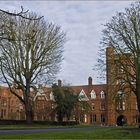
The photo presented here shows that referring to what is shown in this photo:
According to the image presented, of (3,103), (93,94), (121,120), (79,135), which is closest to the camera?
(79,135)

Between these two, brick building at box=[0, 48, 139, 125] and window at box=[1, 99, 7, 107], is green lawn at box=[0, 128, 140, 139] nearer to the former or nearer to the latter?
brick building at box=[0, 48, 139, 125]

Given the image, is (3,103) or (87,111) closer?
(87,111)

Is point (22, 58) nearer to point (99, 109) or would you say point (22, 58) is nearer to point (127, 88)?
point (127, 88)

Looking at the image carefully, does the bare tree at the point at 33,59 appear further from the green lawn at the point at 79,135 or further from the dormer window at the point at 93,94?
the dormer window at the point at 93,94

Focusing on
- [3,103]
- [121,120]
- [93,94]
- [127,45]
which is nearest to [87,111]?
[121,120]

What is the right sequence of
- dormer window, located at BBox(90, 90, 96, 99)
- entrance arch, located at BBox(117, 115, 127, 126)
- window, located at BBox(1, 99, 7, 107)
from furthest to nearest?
1. dormer window, located at BBox(90, 90, 96, 99)
2. window, located at BBox(1, 99, 7, 107)
3. entrance arch, located at BBox(117, 115, 127, 126)

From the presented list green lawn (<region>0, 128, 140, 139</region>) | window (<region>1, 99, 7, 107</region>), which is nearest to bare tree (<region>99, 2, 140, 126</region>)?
green lawn (<region>0, 128, 140, 139</region>)

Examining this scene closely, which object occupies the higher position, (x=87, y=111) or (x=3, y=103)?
(x=3, y=103)

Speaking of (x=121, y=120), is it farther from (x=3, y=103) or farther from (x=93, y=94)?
(x=3, y=103)

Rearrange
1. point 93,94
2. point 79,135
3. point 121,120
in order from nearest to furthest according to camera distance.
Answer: point 79,135, point 121,120, point 93,94

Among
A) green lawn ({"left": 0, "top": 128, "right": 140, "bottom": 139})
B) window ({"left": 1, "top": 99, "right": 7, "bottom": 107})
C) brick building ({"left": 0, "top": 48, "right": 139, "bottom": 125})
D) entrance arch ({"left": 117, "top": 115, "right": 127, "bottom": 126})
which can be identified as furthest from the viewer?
window ({"left": 1, "top": 99, "right": 7, "bottom": 107})

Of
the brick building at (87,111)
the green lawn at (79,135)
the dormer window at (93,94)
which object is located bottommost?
the green lawn at (79,135)

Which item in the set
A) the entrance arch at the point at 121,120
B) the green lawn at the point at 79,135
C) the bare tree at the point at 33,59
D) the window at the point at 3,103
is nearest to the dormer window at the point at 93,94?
the entrance arch at the point at 121,120

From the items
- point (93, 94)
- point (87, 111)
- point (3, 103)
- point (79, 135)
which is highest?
point (93, 94)
